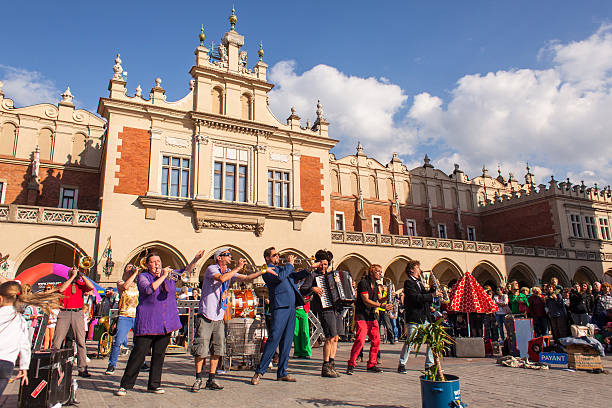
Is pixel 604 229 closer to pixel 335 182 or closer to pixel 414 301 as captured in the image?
pixel 335 182

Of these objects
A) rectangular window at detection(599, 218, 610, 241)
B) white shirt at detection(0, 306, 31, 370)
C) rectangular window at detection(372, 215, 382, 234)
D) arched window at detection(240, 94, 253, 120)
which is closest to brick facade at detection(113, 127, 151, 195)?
arched window at detection(240, 94, 253, 120)

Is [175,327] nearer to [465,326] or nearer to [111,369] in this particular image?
[111,369]

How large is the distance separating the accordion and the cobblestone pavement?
1141 millimetres

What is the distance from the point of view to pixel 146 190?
19.5 meters

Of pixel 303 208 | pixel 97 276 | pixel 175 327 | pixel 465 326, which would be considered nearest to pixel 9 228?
pixel 97 276

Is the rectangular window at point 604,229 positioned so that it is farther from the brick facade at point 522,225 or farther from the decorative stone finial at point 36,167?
the decorative stone finial at point 36,167

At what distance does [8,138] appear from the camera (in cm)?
2292

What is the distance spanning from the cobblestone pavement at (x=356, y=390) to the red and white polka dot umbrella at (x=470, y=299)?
213cm

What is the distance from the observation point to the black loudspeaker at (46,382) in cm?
457

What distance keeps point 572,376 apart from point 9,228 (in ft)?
60.5

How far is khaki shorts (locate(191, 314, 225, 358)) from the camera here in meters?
5.90

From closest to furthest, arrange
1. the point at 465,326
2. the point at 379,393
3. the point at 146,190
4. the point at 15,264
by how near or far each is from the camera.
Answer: the point at 379,393
the point at 465,326
the point at 15,264
the point at 146,190

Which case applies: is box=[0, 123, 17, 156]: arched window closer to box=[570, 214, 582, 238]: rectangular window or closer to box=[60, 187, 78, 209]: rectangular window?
box=[60, 187, 78, 209]: rectangular window

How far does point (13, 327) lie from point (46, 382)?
98 centimetres
